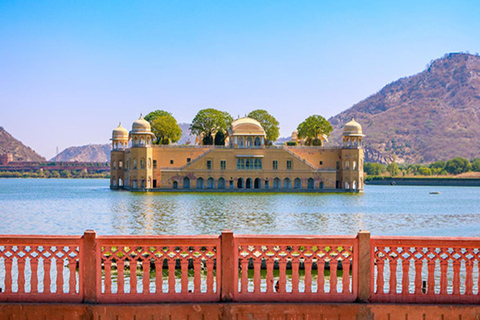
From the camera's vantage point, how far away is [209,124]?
77.4 m

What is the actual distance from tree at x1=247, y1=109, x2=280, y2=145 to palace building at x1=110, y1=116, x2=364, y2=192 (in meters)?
7.53

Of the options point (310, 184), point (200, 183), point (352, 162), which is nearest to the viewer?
point (352, 162)

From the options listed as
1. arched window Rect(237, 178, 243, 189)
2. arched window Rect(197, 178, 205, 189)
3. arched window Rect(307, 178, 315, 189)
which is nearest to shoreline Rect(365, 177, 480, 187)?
arched window Rect(307, 178, 315, 189)

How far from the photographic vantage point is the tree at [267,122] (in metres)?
80.1

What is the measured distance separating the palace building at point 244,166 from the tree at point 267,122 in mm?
7535

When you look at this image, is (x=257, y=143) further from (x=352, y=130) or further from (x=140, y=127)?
(x=140, y=127)

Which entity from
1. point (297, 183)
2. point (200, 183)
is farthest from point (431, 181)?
point (200, 183)

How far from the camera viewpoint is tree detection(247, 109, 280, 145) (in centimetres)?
8006

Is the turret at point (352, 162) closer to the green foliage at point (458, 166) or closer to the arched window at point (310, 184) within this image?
the arched window at point (310, 184)

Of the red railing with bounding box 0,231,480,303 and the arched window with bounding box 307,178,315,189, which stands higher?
the red railing with bounding box 0,231,480,303

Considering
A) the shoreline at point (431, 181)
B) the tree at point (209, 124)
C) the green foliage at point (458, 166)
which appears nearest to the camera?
the tree at point (209, 124)

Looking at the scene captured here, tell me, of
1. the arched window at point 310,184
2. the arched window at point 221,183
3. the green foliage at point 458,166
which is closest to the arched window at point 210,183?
the arched window at point 221,183

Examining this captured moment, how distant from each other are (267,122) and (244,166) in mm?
11092

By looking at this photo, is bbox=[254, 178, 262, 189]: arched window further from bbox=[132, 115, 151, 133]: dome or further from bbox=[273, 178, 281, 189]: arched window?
bbox=[132, 115, 151, 133]: dome
